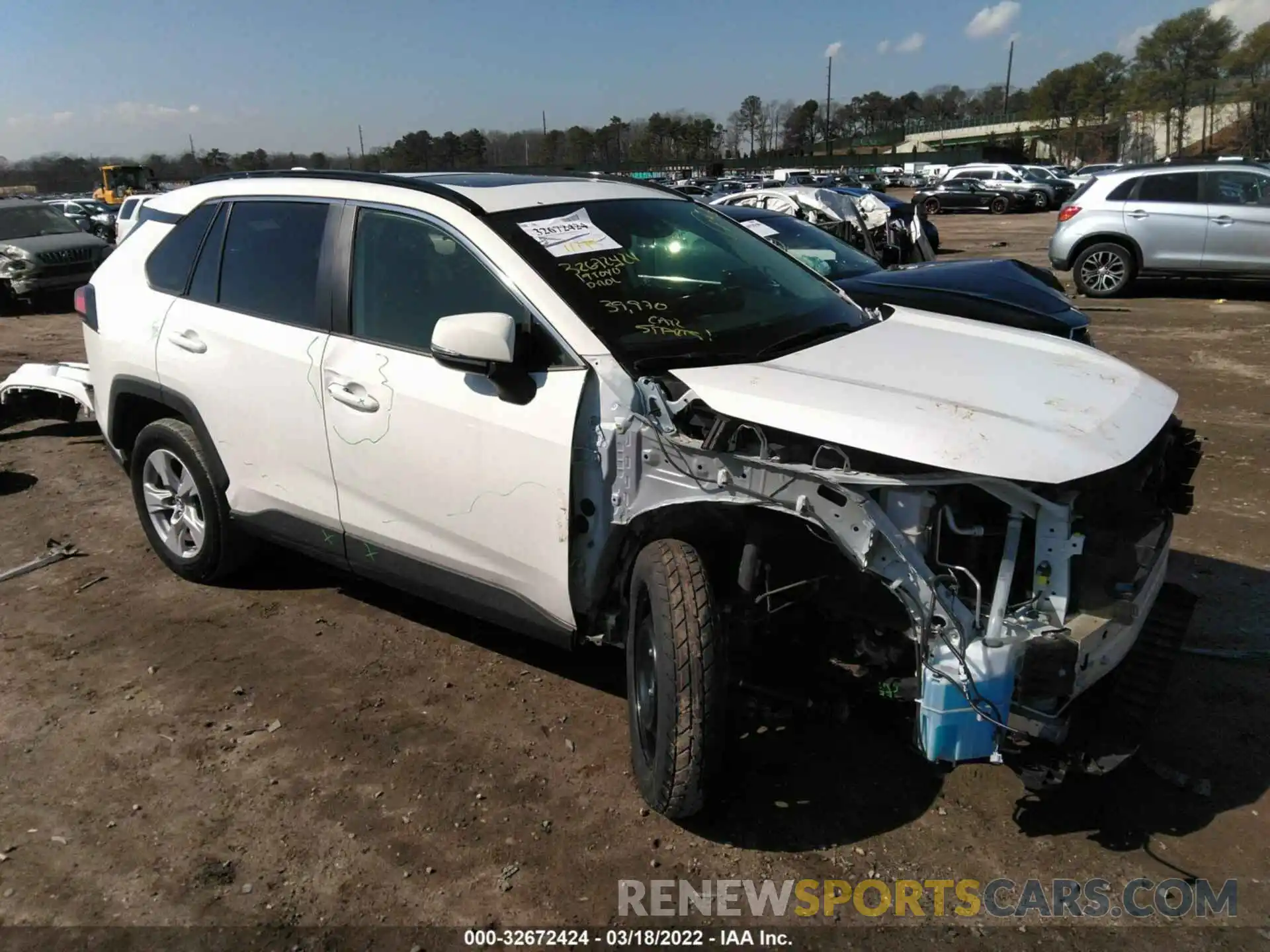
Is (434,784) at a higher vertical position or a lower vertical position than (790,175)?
lower

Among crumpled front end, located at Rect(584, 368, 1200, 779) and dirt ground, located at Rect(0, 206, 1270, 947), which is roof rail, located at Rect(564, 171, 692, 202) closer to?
crumpled front end, located at Rect(584, 368, 1200, 779)

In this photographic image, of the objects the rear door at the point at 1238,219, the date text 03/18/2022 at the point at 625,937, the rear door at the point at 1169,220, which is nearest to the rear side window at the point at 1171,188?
the rear door at the point at 1169,220

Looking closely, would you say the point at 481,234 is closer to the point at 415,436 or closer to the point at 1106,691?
the point at 415,436

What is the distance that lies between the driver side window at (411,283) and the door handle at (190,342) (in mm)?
929

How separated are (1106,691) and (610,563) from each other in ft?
5.06

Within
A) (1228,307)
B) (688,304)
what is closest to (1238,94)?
(1228,307)

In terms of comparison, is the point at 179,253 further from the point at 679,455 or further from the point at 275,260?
the point at 679,455

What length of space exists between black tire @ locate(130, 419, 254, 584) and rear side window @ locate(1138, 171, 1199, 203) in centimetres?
1254

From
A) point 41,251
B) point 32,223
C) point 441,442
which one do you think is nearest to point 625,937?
point 441,442

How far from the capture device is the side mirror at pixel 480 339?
2.89 m

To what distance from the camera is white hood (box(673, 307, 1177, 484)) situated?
238 centimetres

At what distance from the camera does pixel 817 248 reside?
25.1 feet

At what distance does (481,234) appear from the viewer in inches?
127
